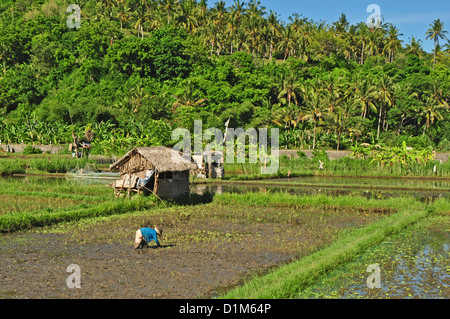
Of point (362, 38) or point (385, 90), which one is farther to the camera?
point (362, 38)

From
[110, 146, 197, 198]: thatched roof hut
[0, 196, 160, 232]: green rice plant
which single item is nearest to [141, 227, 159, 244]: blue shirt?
[0, 196, 160, 232]: green rice plant

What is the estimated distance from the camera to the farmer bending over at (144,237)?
464 inches

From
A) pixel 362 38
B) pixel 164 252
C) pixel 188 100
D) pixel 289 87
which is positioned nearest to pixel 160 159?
pixel 164 252

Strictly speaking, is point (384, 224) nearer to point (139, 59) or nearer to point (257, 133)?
point (257, 133)

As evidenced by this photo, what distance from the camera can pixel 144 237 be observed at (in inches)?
468

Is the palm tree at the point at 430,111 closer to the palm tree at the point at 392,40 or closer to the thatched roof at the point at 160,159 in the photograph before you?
the palm tree at the point at 392,40

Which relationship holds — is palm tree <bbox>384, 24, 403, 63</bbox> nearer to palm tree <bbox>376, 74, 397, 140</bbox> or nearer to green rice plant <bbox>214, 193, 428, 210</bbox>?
palm tree <bbox>376, 74, 397, 140</bbox>

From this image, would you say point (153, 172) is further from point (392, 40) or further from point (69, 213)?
point (392, 40)

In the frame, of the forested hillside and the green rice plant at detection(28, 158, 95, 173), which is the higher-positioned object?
the forested hillside

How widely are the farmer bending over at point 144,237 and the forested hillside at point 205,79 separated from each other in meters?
24.8

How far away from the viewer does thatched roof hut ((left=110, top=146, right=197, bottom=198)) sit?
18.9 metres

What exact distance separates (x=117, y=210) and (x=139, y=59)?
147ft

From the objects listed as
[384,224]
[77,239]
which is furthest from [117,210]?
[384,224]

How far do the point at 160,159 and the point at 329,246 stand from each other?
8807 mm
